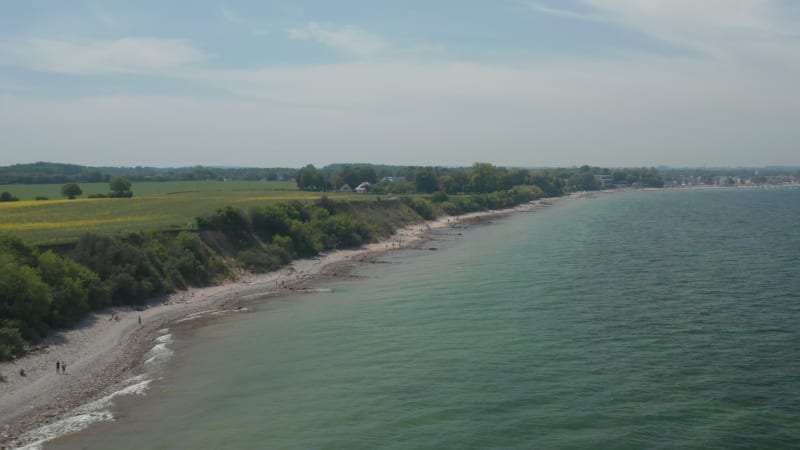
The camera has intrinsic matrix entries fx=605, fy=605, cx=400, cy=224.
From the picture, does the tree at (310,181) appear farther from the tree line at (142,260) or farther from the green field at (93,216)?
the tree line at (142,260)

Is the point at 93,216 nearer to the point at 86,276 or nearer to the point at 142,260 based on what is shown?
the point at 142,260

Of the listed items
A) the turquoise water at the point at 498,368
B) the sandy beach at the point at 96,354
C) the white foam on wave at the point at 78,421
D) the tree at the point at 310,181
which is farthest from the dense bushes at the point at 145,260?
the tree at the point at 310,181

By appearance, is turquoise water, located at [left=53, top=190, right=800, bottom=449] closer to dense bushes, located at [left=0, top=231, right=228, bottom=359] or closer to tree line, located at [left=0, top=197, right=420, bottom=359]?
dense bushes, located at [left=0, top=231, right=228, bottom=359]

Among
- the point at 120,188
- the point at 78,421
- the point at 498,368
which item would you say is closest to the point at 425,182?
the point at 120,188

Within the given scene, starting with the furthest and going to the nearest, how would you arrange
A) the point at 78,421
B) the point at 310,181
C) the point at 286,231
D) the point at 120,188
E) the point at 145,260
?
the point at 310,181 < the point at 120,188 < the point at 286,231 < the point at 145,260 < the point at 78,421

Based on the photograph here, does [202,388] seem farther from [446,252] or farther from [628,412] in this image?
[446,252]

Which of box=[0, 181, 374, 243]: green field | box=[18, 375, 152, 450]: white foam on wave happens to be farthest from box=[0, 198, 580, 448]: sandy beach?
box=[0, 181, 374, 243]: green field
